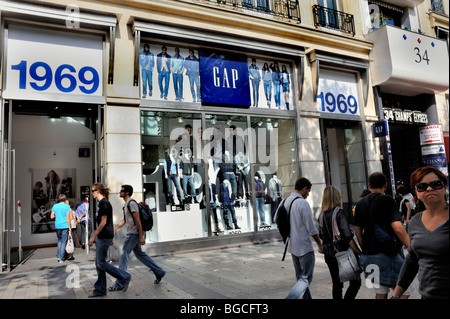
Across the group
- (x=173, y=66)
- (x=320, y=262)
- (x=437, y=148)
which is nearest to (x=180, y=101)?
(x=173, y=66)

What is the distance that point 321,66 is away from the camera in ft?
40.7

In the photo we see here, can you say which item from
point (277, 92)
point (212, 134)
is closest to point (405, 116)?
point (277, 92)

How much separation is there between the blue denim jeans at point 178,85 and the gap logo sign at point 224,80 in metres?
0.66

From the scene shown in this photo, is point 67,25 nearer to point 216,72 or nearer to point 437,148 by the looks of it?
point 216,72

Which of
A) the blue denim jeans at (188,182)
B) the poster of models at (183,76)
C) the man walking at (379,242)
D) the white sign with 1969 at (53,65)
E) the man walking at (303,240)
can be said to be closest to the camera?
the man walking at (379,242)

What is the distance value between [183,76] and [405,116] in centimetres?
1010

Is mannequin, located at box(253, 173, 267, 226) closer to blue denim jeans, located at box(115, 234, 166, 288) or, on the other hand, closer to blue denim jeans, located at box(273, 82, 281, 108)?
blue denim jeans, located at box(273, 82, 281, 108)

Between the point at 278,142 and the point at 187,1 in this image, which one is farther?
the point at 278,142

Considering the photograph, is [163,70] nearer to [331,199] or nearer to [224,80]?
[224,80]

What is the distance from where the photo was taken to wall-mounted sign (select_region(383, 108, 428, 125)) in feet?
45.6

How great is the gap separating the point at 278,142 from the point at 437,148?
27.0ft

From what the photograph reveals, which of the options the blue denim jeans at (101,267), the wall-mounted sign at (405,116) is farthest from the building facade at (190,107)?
the blue denim jeans at (101,267)

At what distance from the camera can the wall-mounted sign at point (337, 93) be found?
12.3 metres

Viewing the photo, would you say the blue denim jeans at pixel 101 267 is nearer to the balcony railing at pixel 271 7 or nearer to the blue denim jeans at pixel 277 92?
the blue denim jeans at pixel 277 92
